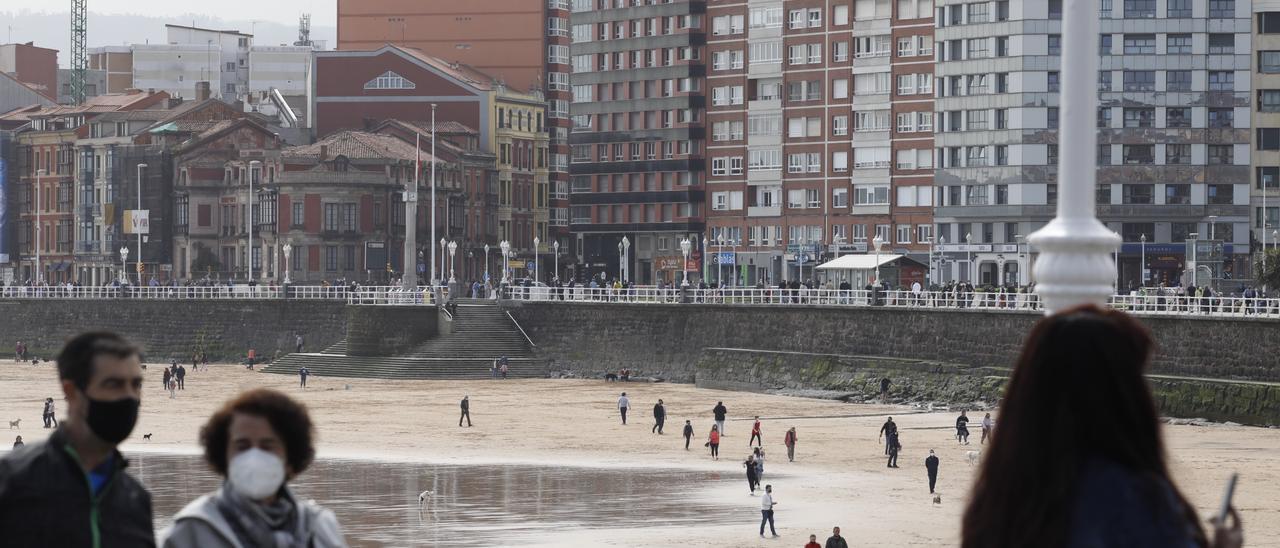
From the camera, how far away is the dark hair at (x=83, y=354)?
580 cm

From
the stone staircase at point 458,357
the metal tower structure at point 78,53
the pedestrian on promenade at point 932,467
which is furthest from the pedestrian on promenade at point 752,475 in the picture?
the metal tower structure at point 78,53

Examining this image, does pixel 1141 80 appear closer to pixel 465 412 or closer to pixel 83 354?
pixel 465 412

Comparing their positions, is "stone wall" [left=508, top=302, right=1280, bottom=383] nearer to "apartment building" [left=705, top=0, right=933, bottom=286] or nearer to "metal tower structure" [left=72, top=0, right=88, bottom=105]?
"apartment building" [left=705, top=0, right=933, bottom=286]

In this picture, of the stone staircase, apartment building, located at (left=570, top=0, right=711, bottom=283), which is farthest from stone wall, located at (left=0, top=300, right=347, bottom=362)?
apartment building, located at (left=570, top=0, right=711, bottom=283)

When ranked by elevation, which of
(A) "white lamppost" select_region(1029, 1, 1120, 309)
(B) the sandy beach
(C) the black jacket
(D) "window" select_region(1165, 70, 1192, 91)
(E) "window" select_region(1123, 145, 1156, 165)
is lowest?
(B) the sandy beach

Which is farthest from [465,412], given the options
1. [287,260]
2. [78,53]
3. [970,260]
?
[78,53]

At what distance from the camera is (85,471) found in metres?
5.77

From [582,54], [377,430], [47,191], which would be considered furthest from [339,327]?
[47,191]

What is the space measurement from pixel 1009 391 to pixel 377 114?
108116 mm

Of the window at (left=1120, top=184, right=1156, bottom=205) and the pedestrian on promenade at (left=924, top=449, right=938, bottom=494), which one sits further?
the window at (left=1120, top=184, right=1156, bottom=205)

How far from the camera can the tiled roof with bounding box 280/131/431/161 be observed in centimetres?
10238

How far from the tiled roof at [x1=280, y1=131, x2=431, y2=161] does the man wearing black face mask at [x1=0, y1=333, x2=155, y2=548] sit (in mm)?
97081

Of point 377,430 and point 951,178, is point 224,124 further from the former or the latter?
point 377,430

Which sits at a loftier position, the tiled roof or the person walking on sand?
the tiled roof
